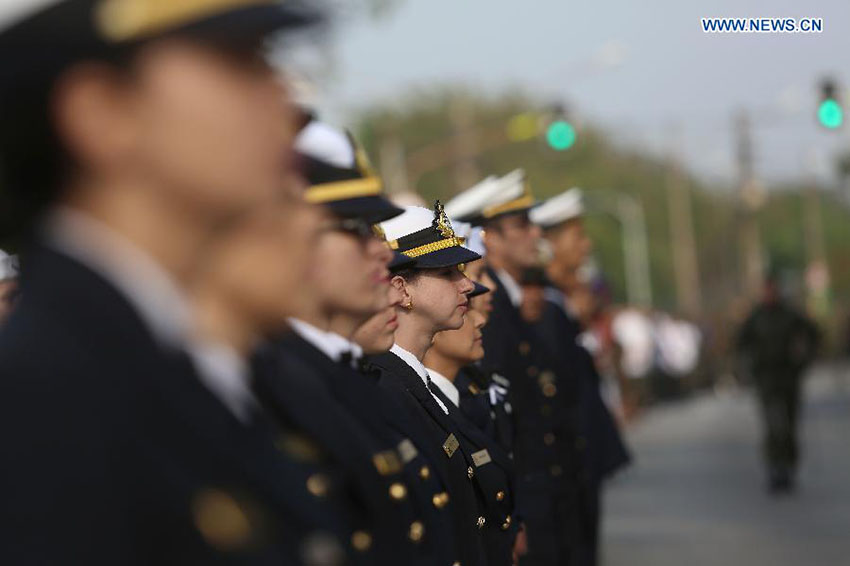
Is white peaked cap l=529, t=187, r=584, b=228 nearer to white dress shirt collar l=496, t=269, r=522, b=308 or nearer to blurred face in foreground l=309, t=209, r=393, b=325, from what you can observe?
white dress shirt collar l=496, t=269, r=522, b=308

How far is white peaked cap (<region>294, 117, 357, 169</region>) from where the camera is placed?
12.1 ft

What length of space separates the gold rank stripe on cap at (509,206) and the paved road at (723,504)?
184 inches

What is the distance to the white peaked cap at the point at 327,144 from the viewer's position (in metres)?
3.69

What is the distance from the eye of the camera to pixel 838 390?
4403 cm

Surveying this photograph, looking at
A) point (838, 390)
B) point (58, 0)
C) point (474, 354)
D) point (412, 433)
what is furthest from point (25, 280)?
point (838, 390)

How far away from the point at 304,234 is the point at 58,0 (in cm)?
45

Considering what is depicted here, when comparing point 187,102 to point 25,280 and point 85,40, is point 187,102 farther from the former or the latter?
point 25,280

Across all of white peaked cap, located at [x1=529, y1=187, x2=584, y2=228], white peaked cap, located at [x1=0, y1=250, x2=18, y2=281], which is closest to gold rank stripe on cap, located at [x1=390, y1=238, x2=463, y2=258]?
white peaked cap, located at [x1=0, y1=250, x2=18, y2=281]

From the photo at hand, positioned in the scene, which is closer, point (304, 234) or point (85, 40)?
point (85, 40)

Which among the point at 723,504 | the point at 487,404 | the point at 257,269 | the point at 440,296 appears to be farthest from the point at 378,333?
the point at 723,504

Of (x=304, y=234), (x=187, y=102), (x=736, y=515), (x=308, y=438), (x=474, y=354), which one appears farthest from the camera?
(x=736, y=515)

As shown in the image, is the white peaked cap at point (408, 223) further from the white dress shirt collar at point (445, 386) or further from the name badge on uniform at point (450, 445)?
the name badge on uniform at point (450, 445)

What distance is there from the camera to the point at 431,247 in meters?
6.89

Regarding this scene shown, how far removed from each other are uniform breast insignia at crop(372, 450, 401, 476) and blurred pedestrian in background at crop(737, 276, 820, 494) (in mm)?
16312
